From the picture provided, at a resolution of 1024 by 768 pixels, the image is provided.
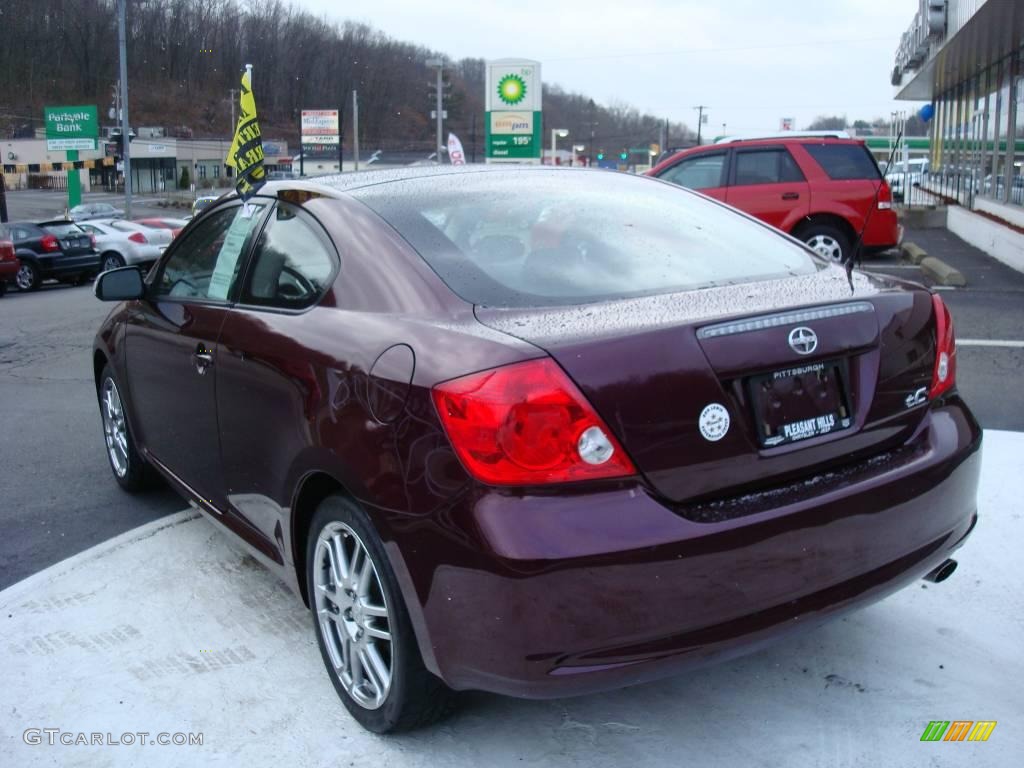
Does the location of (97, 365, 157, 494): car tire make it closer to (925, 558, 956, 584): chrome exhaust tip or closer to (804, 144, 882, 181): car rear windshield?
(925, 558, 956, 584): chrome exhaust tip

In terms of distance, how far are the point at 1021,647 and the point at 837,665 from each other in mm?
630

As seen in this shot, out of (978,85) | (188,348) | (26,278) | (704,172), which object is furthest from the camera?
(978,85)

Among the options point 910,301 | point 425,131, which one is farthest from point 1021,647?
point 425,131

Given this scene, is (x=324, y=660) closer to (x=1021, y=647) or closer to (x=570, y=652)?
(x=570, y=652)

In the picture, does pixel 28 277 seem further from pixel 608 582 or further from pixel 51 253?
pixel 608 582

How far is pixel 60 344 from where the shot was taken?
1079 cm

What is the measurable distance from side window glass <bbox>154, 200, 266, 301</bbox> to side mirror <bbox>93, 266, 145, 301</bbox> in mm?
82

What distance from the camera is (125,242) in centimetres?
2562

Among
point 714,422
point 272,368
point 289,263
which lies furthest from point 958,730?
point 289,263

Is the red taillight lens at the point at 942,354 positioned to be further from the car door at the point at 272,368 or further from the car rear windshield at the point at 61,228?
the car rear windshield at the point at 61,228

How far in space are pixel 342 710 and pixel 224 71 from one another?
123 meters

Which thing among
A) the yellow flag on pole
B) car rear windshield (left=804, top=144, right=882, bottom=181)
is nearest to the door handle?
the yellow flag on pole

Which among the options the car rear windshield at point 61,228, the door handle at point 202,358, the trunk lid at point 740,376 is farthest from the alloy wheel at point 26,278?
the trunk lid at point 740,376

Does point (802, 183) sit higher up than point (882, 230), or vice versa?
point (802, 183)
